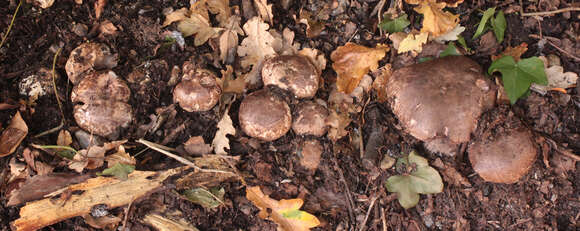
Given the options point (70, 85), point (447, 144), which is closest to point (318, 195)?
point (447, 144)

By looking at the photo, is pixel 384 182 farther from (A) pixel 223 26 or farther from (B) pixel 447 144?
(A) pixel 223 26

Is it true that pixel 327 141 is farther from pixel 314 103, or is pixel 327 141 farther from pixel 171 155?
pixel 171 155

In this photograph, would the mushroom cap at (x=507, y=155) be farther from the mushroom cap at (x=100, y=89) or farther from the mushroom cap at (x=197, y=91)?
the mushroom cap at (x=100, y=89)

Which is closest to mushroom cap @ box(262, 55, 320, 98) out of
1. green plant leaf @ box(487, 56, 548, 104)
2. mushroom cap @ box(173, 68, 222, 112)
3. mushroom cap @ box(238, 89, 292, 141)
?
mushroom cap @ box(238, 89, 292, 141)

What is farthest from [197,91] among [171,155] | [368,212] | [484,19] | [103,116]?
[484,19]

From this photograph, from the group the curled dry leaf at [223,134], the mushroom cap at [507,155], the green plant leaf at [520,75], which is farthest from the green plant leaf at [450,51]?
the curled dry leaf at [223,134]

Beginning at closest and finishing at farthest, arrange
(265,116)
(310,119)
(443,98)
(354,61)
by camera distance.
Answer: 1. (443,98)
2. (265,116)
3. (310,119)
4. (354,61)

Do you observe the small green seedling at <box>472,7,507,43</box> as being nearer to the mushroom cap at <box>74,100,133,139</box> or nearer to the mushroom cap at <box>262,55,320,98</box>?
the mushroom cap at <box>262,55,320,98</box>
